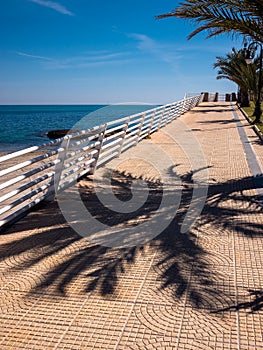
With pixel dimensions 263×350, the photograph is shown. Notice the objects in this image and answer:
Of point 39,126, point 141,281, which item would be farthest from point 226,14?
point 39,126

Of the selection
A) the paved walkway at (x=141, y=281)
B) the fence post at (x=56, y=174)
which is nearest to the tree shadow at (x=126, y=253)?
the paved walkway at (x=141, y=281)

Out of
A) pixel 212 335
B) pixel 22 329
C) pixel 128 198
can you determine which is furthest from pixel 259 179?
pixel 22 329

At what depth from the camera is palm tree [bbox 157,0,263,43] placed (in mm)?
6797

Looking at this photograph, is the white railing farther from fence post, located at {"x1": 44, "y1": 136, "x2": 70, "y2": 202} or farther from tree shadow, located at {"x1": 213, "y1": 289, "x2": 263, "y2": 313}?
tree shadow, located at {"x1": 213, "y1": 289, "x2": 263, "y2": 313}

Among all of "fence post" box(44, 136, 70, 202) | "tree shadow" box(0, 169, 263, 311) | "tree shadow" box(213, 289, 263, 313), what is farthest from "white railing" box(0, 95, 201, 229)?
"tree shadow" box(213, 289, 263, 313)

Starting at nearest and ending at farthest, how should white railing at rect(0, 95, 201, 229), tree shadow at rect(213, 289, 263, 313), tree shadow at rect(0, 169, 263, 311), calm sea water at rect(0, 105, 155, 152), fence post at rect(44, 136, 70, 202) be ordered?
tree shadow at rect(213, 289, 263, 313) → tree shadow at rect(0, 169, 263, 311) → white railing at rect(0, 95, 201, 229) → fence post at rect(44, 136, 70, 202) → calm sea water at rect(0, 105, 155, 152)

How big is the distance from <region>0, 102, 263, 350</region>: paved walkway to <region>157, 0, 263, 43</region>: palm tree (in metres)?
3.43

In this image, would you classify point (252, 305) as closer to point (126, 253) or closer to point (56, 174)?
point (126, 253)

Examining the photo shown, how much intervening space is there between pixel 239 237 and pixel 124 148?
6.57 m

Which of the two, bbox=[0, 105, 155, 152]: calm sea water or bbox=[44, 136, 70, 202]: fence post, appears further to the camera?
bbox=[0, 105, 155, 152]: calm sea water

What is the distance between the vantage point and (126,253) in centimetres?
386

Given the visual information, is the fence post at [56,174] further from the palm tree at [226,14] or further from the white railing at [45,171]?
the palm tree at [226,14]

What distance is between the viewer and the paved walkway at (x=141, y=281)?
2590 millimetres

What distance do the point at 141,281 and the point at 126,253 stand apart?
603 mm
